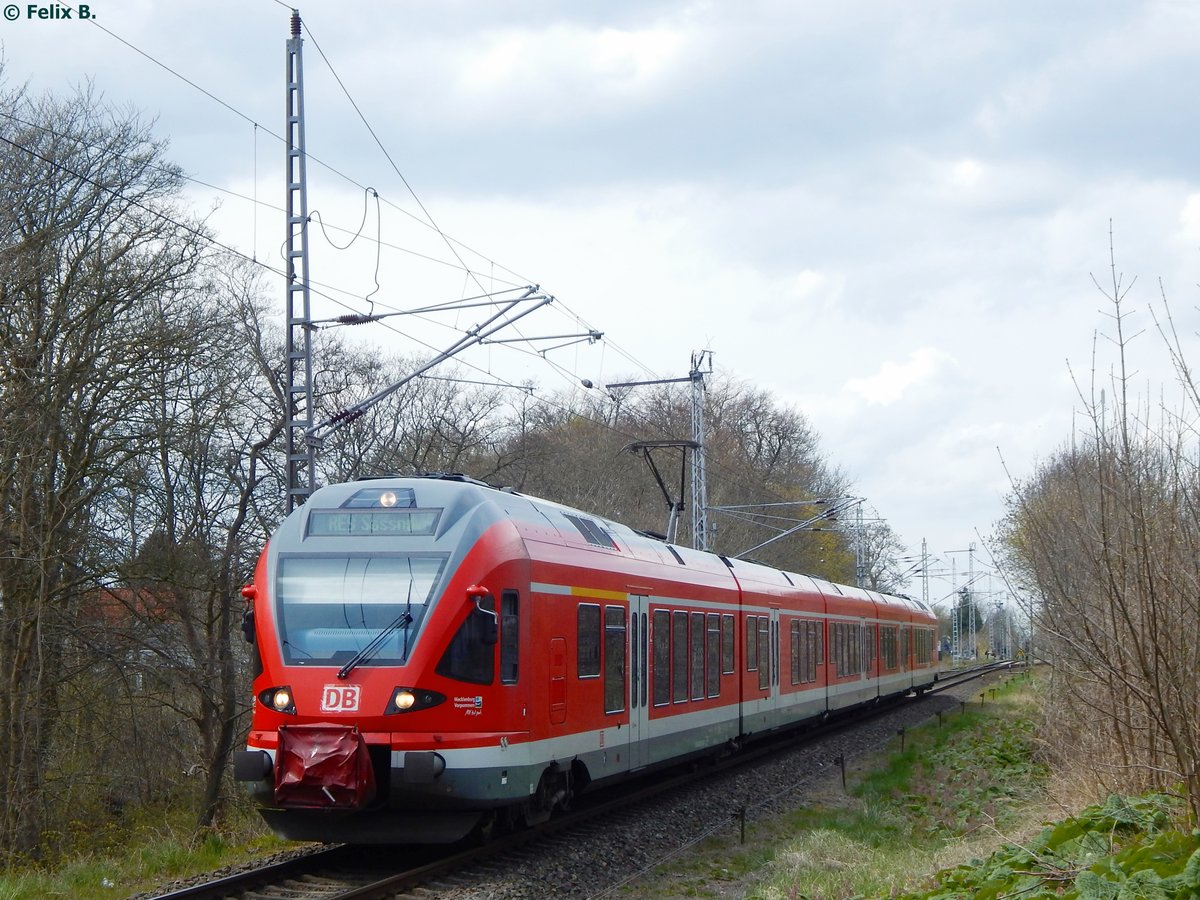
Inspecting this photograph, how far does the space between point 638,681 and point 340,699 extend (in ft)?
15.1

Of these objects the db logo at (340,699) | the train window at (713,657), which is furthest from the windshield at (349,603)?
the train window at (713,657)

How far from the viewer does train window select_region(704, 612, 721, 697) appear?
16766mm

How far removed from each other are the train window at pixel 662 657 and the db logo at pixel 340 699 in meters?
5.16

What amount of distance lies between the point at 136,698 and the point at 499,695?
39.7 ft

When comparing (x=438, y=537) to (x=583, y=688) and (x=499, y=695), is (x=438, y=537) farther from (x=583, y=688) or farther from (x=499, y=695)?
(x=583, y=688)

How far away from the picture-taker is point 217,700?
2517 cm

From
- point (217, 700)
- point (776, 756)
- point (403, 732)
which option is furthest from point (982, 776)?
point (217, 700)

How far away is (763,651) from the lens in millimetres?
20000

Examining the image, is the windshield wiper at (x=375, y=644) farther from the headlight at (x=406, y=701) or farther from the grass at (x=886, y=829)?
the grass at (x=886, y=829)

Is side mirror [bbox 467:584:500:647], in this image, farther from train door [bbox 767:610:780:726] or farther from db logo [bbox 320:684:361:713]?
train door [bbox 767:610:780:726]

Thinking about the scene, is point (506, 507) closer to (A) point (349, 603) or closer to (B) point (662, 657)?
(A) point (349, 603)

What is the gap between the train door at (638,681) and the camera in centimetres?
1376

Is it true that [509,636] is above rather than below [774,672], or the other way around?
above

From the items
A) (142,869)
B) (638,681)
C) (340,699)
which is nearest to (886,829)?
(638,681)
